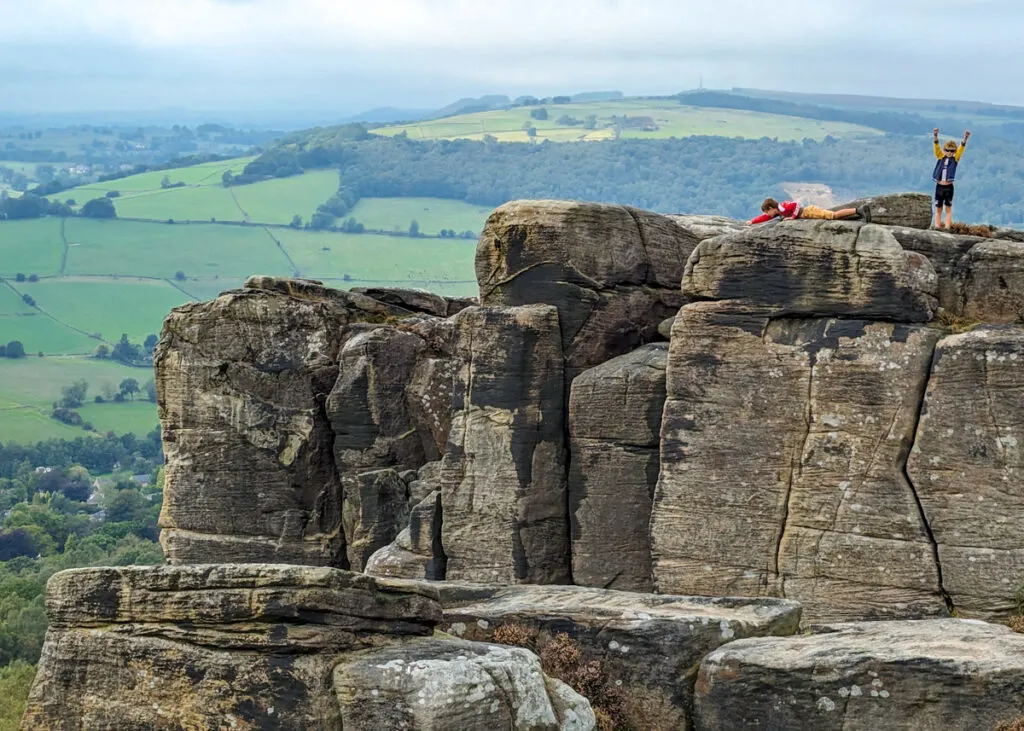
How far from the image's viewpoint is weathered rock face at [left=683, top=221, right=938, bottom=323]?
38.3 meters

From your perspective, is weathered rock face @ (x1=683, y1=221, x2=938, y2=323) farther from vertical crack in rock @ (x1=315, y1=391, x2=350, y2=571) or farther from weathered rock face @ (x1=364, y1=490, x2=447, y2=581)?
vertical crack in rock @ (x1=315, y1=391, x2=350, y2=571)

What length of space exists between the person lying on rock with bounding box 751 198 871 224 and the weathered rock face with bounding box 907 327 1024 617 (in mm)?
4726

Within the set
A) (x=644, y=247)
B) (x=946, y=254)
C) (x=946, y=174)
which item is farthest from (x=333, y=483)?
(x=946, y=174)

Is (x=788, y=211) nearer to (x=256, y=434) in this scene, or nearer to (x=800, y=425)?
(x=800, y=425)

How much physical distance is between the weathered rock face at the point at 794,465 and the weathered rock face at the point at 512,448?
11.2 ft

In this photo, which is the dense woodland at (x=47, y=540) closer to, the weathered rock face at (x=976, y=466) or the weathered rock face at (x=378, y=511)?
the weathered rock face at (x=378, y=511)

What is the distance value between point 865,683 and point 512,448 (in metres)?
12.6

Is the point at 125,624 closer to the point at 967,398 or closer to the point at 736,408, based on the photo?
the point at 736,408

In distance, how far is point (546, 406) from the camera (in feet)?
138

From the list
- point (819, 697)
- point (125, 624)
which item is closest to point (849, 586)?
point (819, 697)

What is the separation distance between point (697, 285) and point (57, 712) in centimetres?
1755

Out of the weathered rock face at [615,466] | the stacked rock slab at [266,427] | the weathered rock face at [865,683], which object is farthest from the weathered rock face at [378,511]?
the weathered rock face at [865,683]

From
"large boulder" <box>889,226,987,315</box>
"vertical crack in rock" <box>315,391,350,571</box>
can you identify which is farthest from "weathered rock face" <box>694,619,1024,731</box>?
"vertical crack in rock" <box>315,391,350,571</box>

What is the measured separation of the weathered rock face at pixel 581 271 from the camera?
42.8 m
